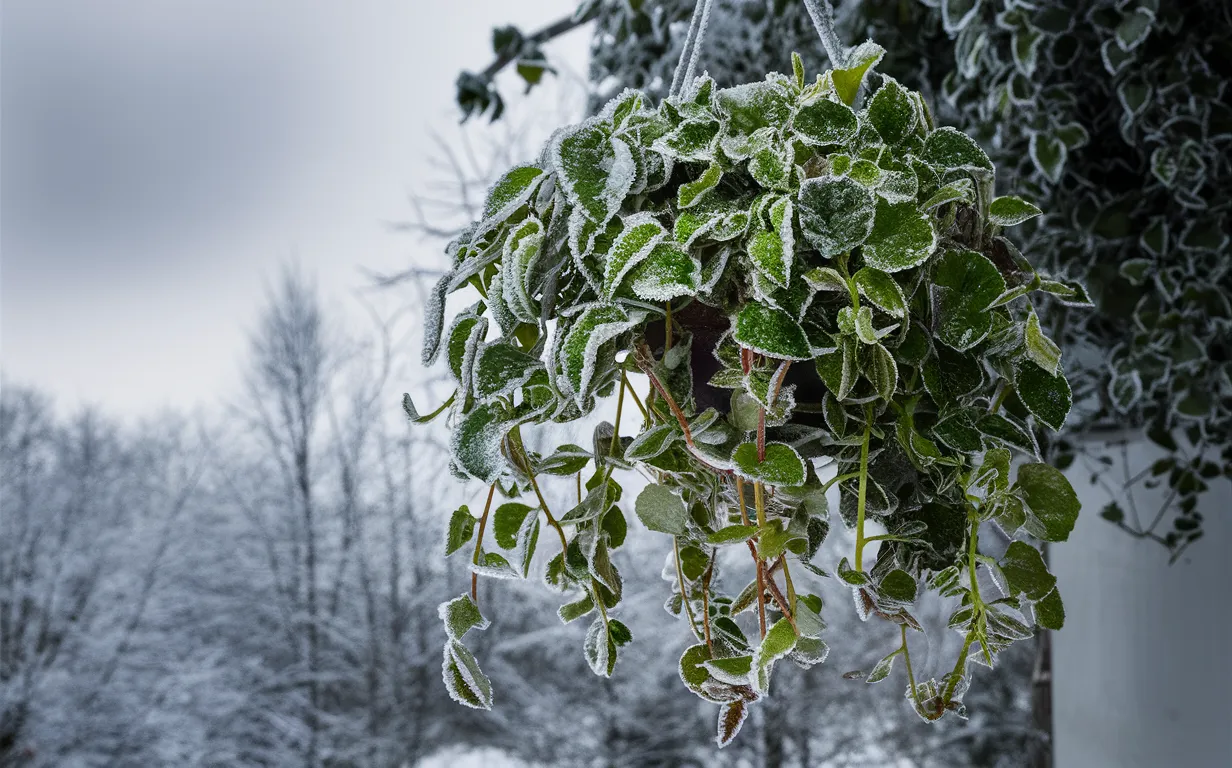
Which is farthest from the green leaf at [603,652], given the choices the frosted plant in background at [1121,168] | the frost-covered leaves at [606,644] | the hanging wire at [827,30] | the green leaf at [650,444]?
the frosted plant in background at [1121,168]

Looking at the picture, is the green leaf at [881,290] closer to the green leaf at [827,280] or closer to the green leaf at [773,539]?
the green leaf at [827,280]

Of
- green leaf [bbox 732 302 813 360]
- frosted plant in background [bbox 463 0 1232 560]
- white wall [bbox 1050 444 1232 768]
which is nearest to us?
green leaf [bbox 732 302 813 360]

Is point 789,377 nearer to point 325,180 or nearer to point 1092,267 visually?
point 1092,267

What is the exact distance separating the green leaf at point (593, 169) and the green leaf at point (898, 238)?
108 millimetres

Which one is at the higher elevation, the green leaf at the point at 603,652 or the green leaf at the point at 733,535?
the green leaf at the point at 733,535

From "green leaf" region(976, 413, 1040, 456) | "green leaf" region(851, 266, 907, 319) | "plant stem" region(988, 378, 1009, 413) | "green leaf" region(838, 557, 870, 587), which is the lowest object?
"green leaf" region(838, 557, 870, 587)

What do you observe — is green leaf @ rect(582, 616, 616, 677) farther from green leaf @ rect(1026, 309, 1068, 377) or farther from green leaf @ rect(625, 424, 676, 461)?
green leaf @ rect(1026, 309, 1068, 377)

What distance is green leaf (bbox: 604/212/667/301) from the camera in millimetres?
391

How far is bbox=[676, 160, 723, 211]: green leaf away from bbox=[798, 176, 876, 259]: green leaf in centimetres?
4

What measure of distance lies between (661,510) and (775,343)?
0.14m

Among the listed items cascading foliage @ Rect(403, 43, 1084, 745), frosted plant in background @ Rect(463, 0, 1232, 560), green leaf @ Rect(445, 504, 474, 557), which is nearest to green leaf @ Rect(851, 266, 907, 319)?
cascading foliage @ Rect(403, 43, 1084, 745)

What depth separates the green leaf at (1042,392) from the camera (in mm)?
450

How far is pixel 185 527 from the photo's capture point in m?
2.40

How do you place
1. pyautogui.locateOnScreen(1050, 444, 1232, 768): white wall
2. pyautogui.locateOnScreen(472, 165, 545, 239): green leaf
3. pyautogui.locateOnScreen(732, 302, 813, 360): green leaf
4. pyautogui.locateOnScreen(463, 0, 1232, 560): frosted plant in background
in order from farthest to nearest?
pyautogui.locateOnScreen(1050, 444, 1232, 768): white wall → pyautogui.locateOnScreen(463, 0, 1232, 560): frosted plant in background → pyautogui.locateOnScreen(472, 165, 545, 239): green leaf → pyautogui.locateOnScreen(732, 302, 813, 360): green leaf
